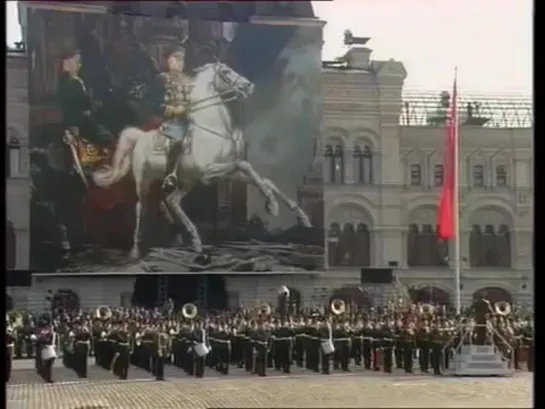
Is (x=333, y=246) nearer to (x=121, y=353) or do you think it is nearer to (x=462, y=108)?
(x=462, y=108)

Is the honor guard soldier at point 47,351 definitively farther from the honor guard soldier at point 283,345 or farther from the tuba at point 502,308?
the tuba at point 502,308

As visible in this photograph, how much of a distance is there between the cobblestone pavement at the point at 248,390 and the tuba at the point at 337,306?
0.25 metres

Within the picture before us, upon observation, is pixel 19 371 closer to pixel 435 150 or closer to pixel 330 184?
pixel 330 184

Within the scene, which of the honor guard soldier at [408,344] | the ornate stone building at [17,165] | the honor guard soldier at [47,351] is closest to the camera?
the ornate stone building at [17,165]

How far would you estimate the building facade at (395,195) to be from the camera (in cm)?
318

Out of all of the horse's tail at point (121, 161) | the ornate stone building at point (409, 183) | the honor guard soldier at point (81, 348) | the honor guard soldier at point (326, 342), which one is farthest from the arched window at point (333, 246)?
the honor guard soldier at point (81, 348)

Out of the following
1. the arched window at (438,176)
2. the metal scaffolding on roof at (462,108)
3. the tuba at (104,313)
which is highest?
the metal scaffolding on roof at (462,108)

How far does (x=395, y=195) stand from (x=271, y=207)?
18.4 inches

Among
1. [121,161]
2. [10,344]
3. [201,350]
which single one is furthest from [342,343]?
[10,344]

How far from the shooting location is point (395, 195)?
10.6 ft

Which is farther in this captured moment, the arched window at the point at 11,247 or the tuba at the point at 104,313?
the tuba at the point at 104,313

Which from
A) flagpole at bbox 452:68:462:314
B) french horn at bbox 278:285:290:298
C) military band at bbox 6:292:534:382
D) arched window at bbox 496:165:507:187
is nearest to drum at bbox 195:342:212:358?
military band at bbox 6:292:534:382
